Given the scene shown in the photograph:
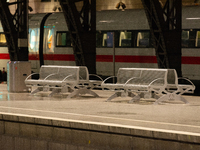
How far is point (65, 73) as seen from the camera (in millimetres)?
13773

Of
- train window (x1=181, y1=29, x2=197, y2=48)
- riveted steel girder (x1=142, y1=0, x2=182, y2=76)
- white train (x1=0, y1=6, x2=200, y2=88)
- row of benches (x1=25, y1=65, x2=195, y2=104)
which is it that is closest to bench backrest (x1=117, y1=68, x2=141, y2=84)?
row of benches (x1=25, y1=65, x2=195, y2=104)

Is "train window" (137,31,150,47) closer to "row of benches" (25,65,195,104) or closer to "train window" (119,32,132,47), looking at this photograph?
"train window" (119,32,132,47)

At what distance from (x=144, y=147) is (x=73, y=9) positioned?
11842mm

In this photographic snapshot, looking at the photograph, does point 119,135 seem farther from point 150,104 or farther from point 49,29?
point 49,29

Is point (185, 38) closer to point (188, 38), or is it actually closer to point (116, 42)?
point (188, 38)

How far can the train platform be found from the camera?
6969 millimetres

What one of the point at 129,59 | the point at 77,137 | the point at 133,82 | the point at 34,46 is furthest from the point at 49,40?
the point at 77,137

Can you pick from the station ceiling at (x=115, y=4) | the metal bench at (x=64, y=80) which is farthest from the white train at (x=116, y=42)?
the metal bench at (x=64, y=80)

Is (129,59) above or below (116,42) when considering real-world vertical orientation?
below

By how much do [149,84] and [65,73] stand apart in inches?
129

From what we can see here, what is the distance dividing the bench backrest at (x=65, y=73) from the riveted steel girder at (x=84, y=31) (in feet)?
14.6

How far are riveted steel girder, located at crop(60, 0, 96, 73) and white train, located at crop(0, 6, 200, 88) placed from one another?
2587 mm

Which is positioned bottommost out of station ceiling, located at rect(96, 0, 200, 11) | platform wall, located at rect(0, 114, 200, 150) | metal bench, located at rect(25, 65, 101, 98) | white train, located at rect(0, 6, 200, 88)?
platform wall, located at rect(0, 114, 200, 150)

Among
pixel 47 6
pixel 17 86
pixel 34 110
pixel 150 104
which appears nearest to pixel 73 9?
pixel 17 86
